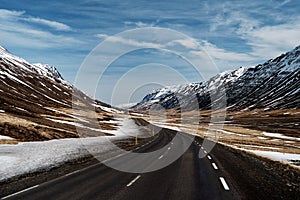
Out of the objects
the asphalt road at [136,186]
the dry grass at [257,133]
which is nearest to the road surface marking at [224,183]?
the asphalt road at [136,186]

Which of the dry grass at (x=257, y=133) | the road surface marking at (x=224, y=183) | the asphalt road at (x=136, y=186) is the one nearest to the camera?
the asphalt road at (x=136, y=186)

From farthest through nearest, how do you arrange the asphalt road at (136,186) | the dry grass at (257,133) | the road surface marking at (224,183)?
the dry grass at (257,133), the road surface marking at (224,183), the asphalt road at (136,186)

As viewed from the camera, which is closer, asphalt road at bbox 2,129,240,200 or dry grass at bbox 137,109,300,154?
asphalt road at bbox 2,129,240,200

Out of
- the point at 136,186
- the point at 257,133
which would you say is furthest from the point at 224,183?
the point at 257,133

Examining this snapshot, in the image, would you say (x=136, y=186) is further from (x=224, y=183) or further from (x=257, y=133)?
(x=257, y=133)

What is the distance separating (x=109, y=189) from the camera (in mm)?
11805

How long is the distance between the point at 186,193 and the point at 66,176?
646 centimetres

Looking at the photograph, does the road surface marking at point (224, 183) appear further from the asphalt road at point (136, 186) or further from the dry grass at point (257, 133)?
the dry grass at point (257, 133)

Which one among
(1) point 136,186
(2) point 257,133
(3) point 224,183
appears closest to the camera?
(1) point 136,186

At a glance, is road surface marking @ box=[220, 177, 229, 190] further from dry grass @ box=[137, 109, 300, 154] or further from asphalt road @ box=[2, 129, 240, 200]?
dry grass @ box=[137, 109, 300, 154]

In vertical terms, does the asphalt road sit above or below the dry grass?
below

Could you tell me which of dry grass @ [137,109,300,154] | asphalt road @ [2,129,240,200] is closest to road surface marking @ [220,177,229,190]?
asphalt road @ [2,129,240,200]

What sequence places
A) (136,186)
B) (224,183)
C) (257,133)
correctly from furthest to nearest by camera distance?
(257,133) < (224,183) < (136,186)

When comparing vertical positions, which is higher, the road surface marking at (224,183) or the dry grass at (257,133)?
the dry grass at (257,133)
